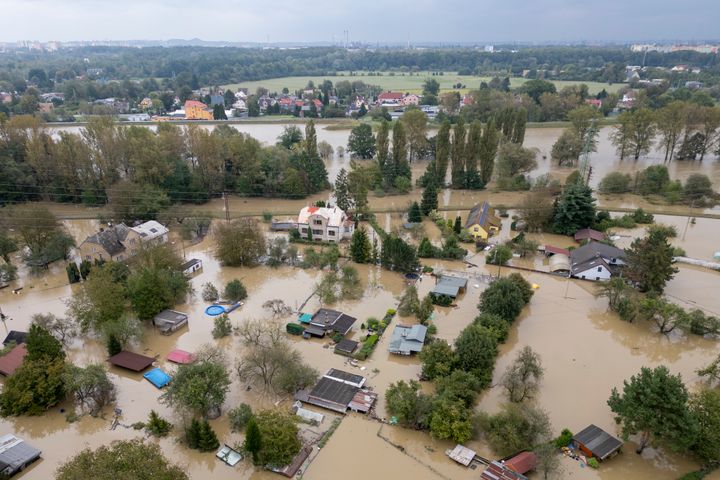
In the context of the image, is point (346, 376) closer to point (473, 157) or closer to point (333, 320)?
point (333, 320)

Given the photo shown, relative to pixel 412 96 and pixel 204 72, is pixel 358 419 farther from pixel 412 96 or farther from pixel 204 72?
pixel 204 72

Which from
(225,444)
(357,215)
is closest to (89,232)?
(357,215)

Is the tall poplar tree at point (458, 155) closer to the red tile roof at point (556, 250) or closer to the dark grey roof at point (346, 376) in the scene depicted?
the red tile roof at point (556, 250)

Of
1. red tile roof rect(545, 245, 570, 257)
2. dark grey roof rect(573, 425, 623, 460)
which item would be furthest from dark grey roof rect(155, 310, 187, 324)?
red tile roof rect(545, 245, 570, 257)

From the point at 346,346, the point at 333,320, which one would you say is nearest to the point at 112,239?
the point at 333,320

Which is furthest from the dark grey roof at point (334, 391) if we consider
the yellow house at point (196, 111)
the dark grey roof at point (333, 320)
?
the yellow house at point (196, 111)

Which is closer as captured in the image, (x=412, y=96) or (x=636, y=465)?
(x=636, y=465)
